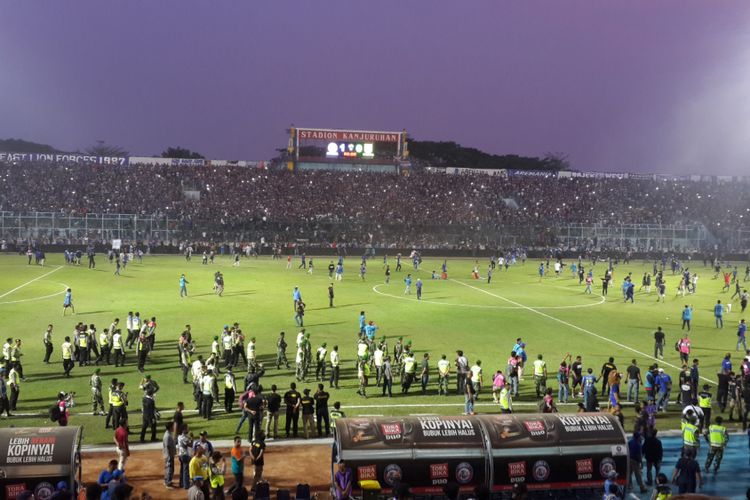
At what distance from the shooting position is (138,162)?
101000mm

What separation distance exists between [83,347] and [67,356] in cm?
183

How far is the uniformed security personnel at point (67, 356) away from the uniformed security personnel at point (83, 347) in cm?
109

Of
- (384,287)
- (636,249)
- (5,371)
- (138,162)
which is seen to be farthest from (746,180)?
(5,371)

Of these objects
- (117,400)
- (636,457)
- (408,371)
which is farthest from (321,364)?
(636,457)

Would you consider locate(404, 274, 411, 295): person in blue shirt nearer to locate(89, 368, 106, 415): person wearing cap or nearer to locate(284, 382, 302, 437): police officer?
locate(284, 382, 302, 437): police officer

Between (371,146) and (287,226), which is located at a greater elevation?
(371,146)

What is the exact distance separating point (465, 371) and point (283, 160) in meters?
88.7

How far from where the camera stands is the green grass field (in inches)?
874

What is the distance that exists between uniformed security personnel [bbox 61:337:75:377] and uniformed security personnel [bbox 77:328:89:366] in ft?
3.58

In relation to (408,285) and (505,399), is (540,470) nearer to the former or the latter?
(505,399)

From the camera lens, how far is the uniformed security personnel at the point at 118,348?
2523cm

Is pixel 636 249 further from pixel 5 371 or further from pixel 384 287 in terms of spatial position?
pixel 5 371

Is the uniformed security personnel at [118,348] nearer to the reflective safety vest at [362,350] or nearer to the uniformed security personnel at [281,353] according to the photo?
the uniformed security personnel at [281,353]

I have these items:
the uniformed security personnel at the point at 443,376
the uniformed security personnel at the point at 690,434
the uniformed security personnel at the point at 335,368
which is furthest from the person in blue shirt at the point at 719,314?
the uniformed security personnel at the point at 335,368
